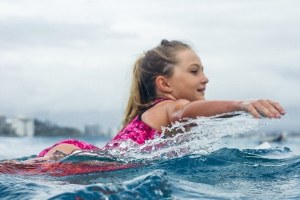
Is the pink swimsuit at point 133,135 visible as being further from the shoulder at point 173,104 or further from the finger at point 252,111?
Result: the finger at point 252,111

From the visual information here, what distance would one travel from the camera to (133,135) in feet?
19.0

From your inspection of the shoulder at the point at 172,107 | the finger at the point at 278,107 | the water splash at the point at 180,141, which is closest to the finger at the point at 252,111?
the finger at the point at 278,107

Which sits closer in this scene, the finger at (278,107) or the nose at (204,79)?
the finger at (278,107)

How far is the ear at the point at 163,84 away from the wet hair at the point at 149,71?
0.04 m

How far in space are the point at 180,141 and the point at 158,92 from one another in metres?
0.54

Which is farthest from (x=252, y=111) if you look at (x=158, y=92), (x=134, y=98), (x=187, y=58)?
(x=134, y=98)

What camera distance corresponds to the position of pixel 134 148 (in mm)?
5660

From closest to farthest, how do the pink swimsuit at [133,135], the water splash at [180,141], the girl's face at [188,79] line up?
the water splash at [180,141] → the pink swimsuit at [133,135] → the girl's face at [188,79]

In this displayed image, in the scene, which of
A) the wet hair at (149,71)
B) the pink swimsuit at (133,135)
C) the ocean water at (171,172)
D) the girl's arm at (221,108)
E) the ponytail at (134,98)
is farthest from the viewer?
the ponytail at (134,98)

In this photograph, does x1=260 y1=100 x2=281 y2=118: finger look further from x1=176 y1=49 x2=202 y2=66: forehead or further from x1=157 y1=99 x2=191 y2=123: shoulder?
x1=176 y1=49 x2=202 y2=66: forehead

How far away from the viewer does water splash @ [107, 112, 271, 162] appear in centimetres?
521

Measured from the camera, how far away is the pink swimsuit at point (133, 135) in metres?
5.70

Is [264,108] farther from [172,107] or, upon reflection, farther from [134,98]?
[134,98]

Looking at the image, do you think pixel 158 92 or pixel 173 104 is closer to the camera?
pixel 173 104
